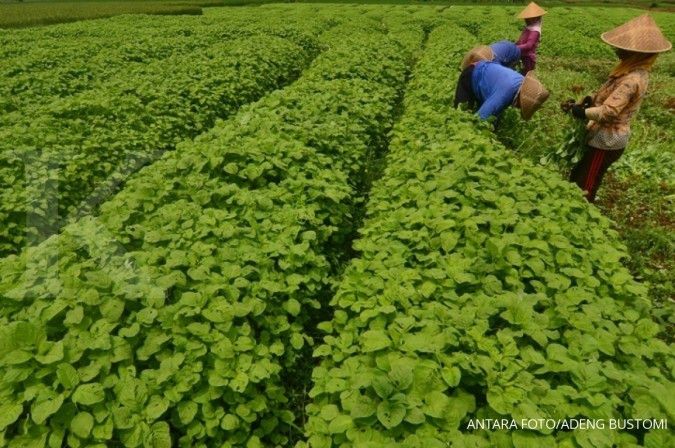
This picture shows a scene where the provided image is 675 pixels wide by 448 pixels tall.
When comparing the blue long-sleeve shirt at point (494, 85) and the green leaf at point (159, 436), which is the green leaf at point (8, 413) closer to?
the green leaf at point (159, 436)

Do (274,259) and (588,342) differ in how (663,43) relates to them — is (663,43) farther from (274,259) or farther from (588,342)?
(274,259)

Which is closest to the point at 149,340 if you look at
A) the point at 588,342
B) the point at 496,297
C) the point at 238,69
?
the point at 496,297

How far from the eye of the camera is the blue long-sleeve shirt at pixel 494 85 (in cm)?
539

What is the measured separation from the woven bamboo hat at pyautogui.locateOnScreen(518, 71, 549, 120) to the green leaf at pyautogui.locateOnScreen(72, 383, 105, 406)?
523 centimetres

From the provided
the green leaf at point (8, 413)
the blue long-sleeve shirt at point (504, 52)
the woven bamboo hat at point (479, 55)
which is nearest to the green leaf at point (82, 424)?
the green leaf at point (8, 413)

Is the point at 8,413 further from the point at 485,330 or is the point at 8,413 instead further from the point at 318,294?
the point at 485,330

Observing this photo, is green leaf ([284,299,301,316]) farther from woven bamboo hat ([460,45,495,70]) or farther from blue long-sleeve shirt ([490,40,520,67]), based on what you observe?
blue long-sleeve shirt ([490,40,520,67])

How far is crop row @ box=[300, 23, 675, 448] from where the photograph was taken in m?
2.18

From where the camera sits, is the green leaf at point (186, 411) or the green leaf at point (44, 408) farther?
the green leaf at point (186, 411)

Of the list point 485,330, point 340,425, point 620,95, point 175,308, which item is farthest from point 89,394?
point 620,95

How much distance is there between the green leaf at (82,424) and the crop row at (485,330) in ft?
3.83

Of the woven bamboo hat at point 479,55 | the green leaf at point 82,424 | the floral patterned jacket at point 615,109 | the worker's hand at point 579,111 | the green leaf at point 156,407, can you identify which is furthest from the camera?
the woven bamboo hat at point 479,55

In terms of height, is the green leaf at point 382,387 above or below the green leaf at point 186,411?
above

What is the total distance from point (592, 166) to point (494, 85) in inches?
62.9
